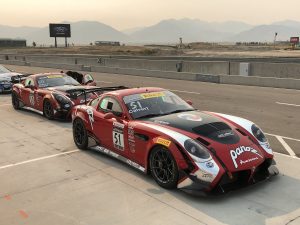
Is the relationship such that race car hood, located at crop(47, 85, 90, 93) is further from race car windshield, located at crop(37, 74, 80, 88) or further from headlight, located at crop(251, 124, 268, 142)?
headlight, located at crop(251, 124, 268, 142)

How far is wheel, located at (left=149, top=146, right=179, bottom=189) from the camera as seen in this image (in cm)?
570


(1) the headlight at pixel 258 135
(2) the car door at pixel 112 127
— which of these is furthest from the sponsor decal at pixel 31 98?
(1) the headlight at pixel 258 135

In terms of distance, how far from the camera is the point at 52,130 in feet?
34.9

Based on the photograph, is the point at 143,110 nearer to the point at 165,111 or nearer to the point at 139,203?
the point at 165,111

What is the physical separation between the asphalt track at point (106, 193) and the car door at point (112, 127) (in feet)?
1.22

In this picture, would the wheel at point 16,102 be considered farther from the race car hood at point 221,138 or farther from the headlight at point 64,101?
the race car hood at point 221,138

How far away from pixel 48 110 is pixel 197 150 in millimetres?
7671

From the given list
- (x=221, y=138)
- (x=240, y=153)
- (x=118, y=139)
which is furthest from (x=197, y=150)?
(x=118, y=139)

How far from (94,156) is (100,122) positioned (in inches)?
30.8

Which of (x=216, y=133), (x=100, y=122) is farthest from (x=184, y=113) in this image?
(x=100, y=122)

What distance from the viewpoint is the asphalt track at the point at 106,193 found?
509 centimetres

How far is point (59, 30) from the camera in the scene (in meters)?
116

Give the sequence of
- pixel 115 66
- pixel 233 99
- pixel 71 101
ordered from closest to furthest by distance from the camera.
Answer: pixel 71 101
pixel 233 99
pixel 115 66

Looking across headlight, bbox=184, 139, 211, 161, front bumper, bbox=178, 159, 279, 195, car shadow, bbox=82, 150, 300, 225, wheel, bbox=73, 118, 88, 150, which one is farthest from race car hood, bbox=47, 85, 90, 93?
front bumper, bbox=178, 159, 279, 195
